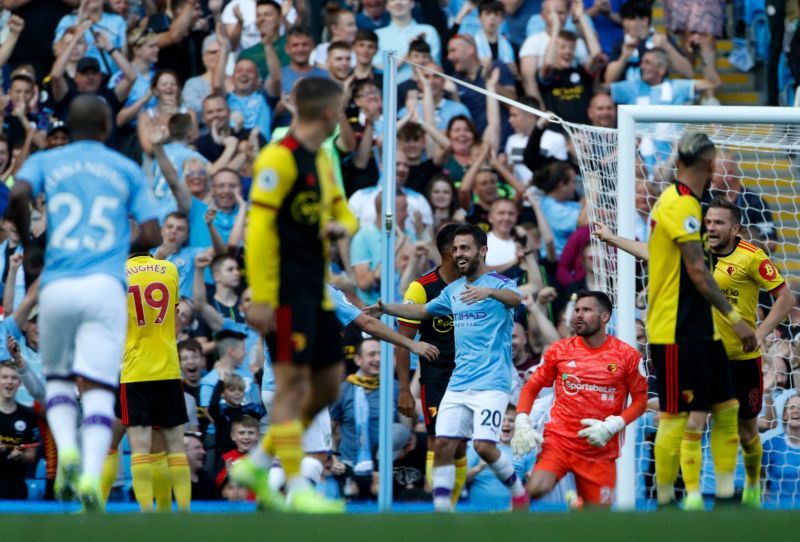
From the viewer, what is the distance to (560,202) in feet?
48.1

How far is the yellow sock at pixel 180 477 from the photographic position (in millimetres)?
10594

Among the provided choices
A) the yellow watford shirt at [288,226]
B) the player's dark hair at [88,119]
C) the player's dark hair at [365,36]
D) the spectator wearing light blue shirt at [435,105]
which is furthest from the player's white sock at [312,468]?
the player's dark hair at [365,36]

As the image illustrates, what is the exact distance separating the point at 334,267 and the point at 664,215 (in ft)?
19.6

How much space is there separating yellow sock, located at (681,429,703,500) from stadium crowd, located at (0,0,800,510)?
8.92 ft

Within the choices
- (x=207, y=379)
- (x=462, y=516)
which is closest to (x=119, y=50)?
(x=207, y=379)

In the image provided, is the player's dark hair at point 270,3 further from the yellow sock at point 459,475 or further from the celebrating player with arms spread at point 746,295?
the celebrating player with arms spread at point 746,295

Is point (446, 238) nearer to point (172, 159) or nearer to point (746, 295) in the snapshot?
→ point (746, 295)

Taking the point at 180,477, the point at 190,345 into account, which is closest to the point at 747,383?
the point at 180,477

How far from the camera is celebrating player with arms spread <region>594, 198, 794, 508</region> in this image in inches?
400

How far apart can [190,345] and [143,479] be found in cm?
269

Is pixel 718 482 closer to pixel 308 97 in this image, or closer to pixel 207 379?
pixel 308 97

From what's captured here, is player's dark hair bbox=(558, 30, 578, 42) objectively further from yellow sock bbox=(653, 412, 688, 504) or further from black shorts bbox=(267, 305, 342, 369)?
black shorts bbox=(267, 305, 342, 369)

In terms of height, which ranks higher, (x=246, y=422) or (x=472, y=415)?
(x=472, y=415)

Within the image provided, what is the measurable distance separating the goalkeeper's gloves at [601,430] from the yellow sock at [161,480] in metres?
3.13
